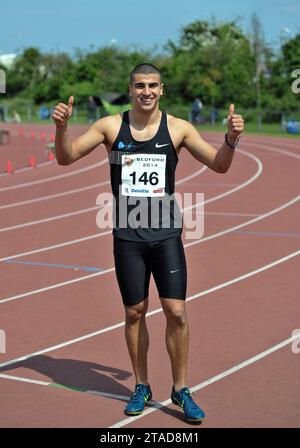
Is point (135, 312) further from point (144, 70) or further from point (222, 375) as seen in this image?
point (144, 70)

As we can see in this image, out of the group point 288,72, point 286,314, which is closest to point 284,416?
point 286,314

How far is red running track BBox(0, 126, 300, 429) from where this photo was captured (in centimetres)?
557

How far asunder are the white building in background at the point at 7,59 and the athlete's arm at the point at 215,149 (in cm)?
7038

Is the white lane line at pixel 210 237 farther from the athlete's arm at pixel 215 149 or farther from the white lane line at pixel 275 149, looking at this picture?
the white lane line at pixel 275 149

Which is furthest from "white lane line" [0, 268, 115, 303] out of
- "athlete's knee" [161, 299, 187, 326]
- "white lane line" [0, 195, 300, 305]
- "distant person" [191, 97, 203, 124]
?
"distant person" [191, 97, 203, 124]

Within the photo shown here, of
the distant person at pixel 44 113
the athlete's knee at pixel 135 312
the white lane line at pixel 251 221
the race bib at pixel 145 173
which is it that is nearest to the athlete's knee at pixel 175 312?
the athlete's knee at pixel 135 312

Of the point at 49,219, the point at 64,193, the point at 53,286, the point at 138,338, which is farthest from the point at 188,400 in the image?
the point at 64,193

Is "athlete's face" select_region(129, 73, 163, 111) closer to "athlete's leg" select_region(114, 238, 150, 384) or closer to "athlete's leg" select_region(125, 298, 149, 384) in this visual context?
"athlete's leg" select_region(114, 238, 150, 384)

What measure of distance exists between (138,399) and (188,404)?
35 cm

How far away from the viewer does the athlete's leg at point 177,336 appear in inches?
213

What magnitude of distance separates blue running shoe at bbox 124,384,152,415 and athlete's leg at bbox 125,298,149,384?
62 millimetres

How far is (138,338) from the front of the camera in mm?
5621

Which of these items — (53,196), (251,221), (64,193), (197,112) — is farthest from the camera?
(197,112)

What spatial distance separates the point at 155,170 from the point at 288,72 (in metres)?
47.2
